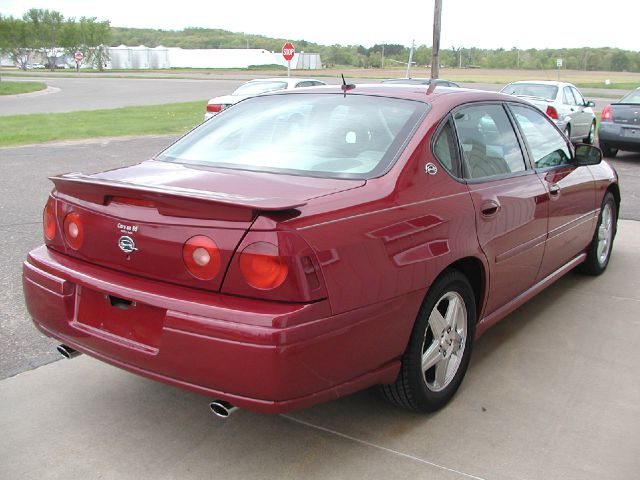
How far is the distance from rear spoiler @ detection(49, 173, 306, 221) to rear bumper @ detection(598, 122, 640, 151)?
11.5 metres

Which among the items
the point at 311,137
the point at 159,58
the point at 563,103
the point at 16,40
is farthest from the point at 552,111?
the point at 159,58

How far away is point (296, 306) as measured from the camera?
8.15 ft

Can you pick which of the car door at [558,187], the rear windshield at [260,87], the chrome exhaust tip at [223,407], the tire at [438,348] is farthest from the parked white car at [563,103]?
the chrome exhaust tip at [223,407]

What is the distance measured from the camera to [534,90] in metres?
14.6

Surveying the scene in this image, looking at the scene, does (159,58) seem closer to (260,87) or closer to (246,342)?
(260,87)

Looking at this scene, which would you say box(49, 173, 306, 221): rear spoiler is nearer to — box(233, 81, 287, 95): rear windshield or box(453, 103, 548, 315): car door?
box(453, 103, 548, 315): car door

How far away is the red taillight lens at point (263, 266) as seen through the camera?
247 centimetres

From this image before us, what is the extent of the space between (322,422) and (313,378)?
0.76 meters

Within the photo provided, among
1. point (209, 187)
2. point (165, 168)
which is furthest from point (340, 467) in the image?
point (165, 168)

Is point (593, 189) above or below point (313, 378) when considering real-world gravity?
above

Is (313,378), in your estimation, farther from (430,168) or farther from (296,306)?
(430,168)

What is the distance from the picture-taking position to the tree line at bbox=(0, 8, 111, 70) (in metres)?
76.2

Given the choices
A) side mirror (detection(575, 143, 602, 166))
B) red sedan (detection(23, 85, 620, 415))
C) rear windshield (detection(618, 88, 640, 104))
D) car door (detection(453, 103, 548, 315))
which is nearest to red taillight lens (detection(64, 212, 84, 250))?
red sedan (detection(23, 85, 620, 415))

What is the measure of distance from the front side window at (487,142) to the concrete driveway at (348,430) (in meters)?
1.10
